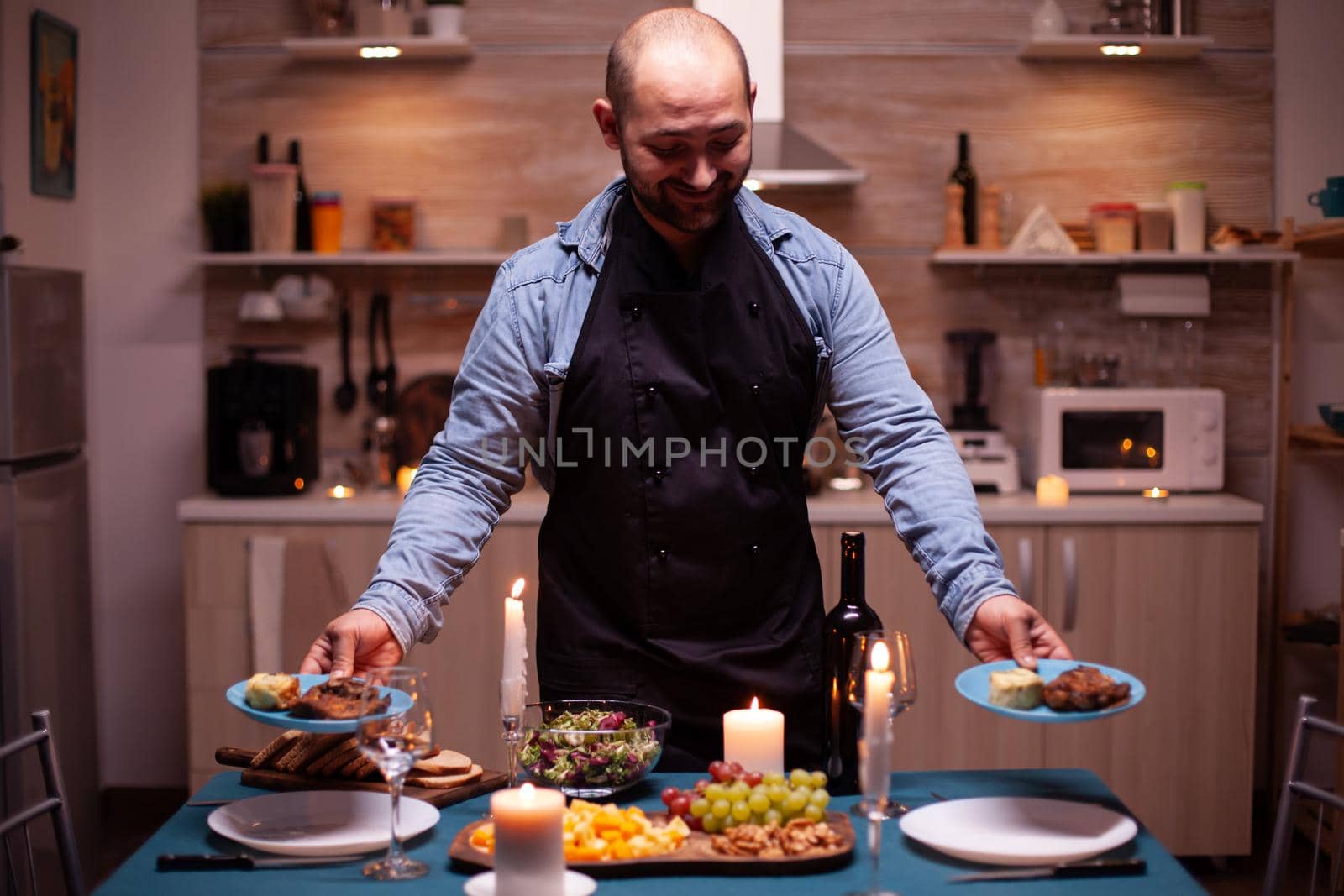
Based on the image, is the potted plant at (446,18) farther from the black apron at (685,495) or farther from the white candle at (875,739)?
the white candle at (875,739)

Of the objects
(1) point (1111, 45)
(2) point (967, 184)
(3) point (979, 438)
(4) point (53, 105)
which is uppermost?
(1) point (1111, 45)

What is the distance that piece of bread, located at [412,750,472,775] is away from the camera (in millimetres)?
1583

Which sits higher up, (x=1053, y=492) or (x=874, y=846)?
(x=1053, y=492)

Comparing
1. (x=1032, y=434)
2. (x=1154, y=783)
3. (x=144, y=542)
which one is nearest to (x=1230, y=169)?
(x=1032, y=434)

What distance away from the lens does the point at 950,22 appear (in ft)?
12.7

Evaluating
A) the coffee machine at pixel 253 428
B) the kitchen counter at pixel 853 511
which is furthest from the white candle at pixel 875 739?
the coffee machine at pixel 253 428

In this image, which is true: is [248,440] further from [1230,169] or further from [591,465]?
[1230,169]

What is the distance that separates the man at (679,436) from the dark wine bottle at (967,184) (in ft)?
6.58

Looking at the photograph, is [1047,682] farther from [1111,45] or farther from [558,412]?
[1111,45]

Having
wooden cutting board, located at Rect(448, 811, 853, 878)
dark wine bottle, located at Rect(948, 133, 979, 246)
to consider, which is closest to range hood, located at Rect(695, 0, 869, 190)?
dark wine bottle, located at Rect(948, 133, 979, 246)

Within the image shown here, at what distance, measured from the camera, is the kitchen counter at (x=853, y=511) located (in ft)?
11.3

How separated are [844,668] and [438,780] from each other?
0.50 m

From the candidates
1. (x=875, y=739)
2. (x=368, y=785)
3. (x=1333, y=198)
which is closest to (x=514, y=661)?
(x=368, y=785)

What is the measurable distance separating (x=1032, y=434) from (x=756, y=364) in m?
2.05
